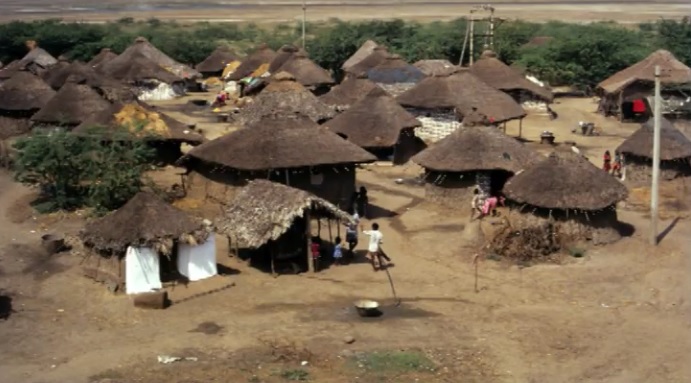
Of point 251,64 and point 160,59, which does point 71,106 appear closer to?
point 251,64

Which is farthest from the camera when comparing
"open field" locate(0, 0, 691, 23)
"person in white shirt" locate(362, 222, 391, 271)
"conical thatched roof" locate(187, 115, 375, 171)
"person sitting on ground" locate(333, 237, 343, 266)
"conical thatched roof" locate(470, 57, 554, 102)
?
"open field" locate(0, 0, 691, 23)

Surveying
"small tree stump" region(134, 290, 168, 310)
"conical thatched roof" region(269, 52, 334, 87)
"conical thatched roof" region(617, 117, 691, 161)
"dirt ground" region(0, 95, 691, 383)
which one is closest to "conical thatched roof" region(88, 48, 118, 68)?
"conical thatched roof" region(269, 52, 334, 87)

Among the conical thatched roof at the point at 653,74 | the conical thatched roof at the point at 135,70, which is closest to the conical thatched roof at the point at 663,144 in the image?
the conical thatched roof at the point at 653,74

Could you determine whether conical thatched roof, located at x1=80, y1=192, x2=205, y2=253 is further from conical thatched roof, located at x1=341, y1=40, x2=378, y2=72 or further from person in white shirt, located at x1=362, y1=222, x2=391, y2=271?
conical thatched roof, located at x1=341, y1=40, x2=378, y2=72

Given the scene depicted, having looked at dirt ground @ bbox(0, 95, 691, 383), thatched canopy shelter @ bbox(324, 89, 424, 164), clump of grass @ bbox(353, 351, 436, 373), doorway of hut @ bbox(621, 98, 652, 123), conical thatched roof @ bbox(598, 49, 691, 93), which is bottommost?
dirt ground @ bbox(0, 95, 691, 383)

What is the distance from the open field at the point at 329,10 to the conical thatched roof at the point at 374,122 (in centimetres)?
6762

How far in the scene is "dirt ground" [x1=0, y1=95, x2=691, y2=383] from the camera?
17.8 metres

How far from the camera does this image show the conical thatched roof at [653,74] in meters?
47.2

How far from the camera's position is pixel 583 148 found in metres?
41.0

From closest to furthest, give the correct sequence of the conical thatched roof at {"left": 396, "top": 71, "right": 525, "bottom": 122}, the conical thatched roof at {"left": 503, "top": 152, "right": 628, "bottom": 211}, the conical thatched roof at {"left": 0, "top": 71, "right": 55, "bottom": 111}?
1. the conical thatched roof at {"left": 503, "top": 152, "right": 628, "bottom": 211}
2. the conical thatched roof at {"left": 396, "top": 71, "right": 525, "bottom": 122}
3. the conical thatched roof at {"left": 0, "top": 71, "right": 55, "bottom": 111}

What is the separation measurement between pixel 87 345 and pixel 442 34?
54530mm

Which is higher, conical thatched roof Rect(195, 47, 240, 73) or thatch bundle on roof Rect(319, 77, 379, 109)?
thatch bundle on roof Rect(319, 77, 379, 109)

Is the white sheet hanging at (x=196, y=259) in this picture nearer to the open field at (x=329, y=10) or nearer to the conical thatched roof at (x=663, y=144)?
the conical thatched roof at (x=663, y=144)

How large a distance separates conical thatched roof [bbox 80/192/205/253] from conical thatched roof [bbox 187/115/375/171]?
19.0 feet
